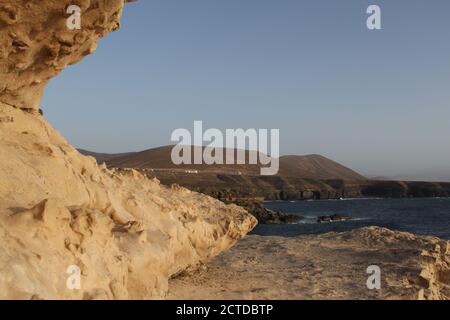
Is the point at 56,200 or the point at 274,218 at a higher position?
the point at 56,200

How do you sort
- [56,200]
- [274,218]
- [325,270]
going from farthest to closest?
[274,218] < [325,270] < [56,200]

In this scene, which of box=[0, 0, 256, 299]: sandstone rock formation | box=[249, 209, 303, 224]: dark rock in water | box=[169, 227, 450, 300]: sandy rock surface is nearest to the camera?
box=[0, 0, 256, 299]: sandstone rock formation

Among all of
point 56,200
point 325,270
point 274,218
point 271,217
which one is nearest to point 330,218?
point 274,218

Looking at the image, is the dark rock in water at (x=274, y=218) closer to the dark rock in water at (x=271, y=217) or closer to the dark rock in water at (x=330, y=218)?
the dark rock in water at (x=271, y=217)

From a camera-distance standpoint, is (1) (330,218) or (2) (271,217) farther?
(1) (330,218)

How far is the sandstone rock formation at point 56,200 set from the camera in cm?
435

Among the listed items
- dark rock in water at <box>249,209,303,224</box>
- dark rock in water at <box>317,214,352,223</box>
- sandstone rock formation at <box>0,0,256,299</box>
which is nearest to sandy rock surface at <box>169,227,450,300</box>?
sandstone rock formation at <box>0,0,256,299</box>

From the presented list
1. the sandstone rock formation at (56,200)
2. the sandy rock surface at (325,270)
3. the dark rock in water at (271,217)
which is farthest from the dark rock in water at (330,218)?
the sandstone rock formation at (56,200)

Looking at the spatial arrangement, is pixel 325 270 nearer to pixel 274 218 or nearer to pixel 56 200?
pixel 56 200

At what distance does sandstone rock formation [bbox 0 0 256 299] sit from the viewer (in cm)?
435

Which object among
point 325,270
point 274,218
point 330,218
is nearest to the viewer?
point 325,270

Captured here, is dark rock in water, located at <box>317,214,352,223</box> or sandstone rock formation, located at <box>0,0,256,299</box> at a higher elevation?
sandstone rock formation, located at <box>0,0,256,299</box>

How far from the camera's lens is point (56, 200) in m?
4.82

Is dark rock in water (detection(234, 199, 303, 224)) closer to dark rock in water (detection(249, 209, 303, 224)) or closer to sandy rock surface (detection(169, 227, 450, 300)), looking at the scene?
Answer: dark rock in water (detection(249, 209, 303, 224))
